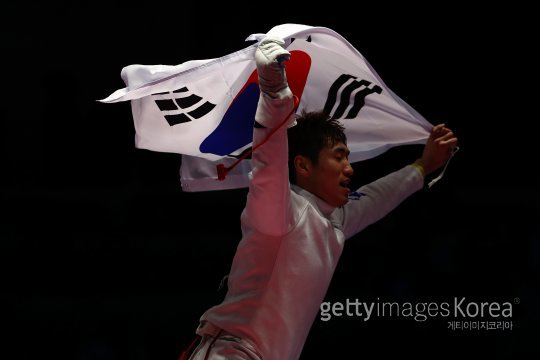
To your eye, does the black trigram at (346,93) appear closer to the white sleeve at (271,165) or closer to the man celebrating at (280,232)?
the man celebrating at (280,232)

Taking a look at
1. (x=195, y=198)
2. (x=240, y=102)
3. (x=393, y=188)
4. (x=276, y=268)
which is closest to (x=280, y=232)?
(x=276, y=268)

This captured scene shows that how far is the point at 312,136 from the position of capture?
228cm

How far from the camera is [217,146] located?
242cm

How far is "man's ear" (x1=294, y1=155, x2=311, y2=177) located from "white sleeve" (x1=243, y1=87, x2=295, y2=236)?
0.88 ft

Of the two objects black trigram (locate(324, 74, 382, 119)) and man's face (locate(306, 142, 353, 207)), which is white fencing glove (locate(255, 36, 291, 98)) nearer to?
man's face (locate(306, 142, 353, 207))

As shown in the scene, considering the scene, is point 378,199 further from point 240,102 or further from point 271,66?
point 271,66

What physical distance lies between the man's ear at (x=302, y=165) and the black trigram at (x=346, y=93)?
319mm

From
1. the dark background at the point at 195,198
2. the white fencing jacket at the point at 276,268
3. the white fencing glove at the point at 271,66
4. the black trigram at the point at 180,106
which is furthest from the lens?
the dark background at the point at 195,198

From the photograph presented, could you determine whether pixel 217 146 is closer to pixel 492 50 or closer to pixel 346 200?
pixel 346 200

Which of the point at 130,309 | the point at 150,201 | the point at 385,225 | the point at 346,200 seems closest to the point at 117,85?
the point at 150,201

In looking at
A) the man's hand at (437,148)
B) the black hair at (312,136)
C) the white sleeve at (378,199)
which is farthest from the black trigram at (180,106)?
the man's hand at (437,148)

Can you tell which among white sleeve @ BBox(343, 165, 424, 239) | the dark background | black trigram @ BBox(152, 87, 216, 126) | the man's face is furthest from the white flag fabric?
the dark background

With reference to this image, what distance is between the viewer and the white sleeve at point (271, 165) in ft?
6.29

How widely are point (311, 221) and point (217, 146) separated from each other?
444 millimetres
